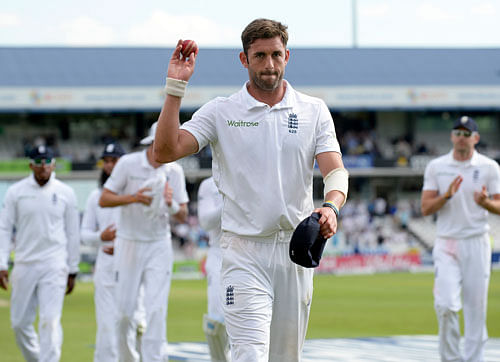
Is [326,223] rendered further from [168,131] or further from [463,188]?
[463,188]

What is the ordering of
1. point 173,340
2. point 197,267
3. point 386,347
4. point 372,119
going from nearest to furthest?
point 386,347 → point 173,340 → point 197,267 → point 372,119

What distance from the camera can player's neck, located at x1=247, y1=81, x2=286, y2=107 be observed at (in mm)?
5539

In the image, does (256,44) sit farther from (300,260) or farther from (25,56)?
(25,56)

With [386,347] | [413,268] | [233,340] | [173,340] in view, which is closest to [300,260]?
[233,340]

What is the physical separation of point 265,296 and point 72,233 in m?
4.93

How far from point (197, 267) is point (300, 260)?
28.5 meters

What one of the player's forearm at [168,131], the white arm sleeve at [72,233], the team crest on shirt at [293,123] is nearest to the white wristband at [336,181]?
the team crest on shirt at [293,123]

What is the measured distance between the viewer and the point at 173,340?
44.4 ft

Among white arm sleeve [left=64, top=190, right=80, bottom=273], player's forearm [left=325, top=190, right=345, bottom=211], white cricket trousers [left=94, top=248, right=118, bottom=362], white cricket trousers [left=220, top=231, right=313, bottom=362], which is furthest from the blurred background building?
player's forearm [left=325, top=190, right=345, bottom=211]

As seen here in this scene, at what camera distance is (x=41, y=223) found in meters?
9.55

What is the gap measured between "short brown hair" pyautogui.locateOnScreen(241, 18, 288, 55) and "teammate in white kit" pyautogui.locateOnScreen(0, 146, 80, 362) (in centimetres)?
479

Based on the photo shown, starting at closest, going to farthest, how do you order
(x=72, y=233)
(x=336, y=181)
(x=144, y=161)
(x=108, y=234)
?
(x=336, y=181) → (x=144, y=161) → (x=72, y=233) → (x=108, y=234)

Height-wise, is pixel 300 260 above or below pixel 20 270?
above

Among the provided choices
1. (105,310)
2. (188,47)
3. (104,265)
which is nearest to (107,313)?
(105,310)
